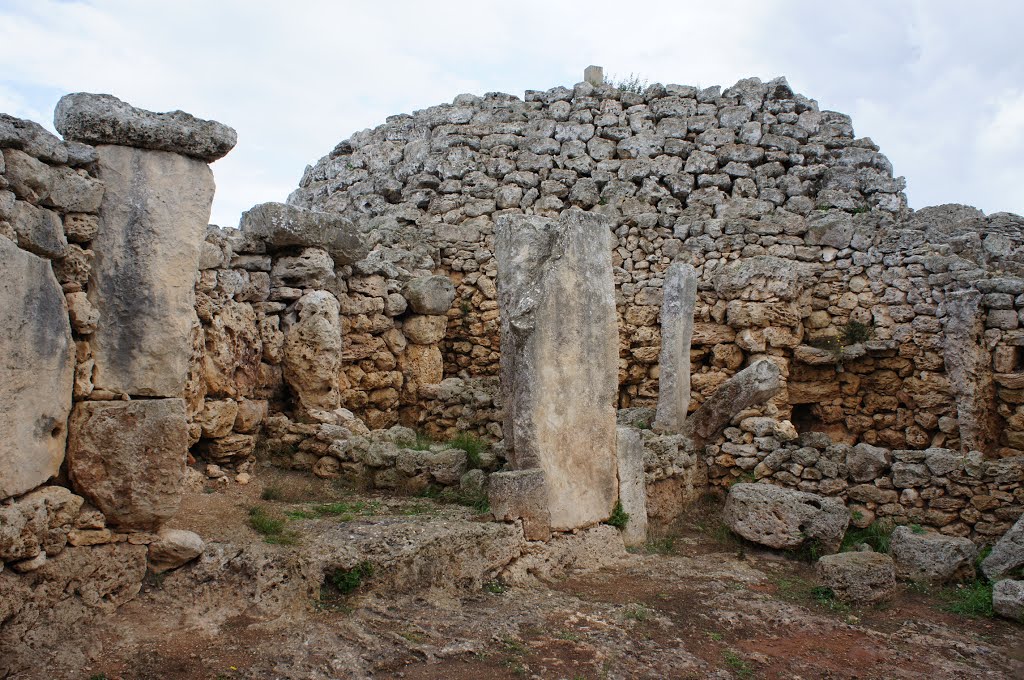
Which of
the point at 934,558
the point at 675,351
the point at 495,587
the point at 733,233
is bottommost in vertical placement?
the point at 495,587

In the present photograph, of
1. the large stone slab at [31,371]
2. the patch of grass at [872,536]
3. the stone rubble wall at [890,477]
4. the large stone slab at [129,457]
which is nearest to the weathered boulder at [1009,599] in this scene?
the patch of grass at [872,536]

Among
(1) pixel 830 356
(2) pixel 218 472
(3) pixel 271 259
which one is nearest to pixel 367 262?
(3) pixel 271 259

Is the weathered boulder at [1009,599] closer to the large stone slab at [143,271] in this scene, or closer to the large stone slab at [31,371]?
the large stone slab at [143,271]

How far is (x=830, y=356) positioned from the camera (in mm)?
9562

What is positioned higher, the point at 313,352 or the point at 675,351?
the point at 675,351

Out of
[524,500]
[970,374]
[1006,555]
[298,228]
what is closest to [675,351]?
[524,500]

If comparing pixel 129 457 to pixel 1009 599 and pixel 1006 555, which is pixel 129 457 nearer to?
pixel 1009 599

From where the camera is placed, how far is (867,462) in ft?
23.1

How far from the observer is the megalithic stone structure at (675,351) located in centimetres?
779

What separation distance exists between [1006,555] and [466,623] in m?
4.28

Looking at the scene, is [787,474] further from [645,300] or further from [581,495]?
[645,300]

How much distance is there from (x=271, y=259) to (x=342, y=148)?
5308 mm

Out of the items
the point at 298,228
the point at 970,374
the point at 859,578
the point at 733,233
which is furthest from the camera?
the point at 733,233

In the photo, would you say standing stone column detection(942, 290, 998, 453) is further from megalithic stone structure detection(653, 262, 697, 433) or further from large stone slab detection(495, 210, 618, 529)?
large stone slab detection(495, 210, 618, 529)
